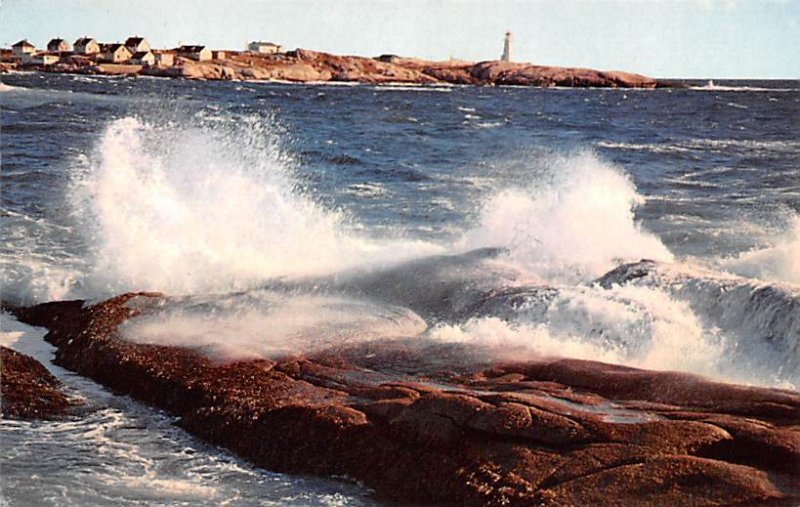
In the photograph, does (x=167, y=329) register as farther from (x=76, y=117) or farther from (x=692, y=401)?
(x=76, y=117)

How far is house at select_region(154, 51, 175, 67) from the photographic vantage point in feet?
224

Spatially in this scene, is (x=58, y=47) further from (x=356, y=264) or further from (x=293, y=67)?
(x=356, y=264)

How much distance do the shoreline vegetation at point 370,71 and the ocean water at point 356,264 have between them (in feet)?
167

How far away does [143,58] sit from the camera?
223 ft

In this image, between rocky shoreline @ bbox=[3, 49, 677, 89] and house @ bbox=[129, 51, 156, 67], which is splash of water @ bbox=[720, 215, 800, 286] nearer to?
house @ bbox=[129, 51, 156, 67]

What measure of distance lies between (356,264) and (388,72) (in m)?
75.4

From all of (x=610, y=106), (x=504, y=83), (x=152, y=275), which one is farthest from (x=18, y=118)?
Result: (x=504, y=83)

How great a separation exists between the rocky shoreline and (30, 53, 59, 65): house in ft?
24.9

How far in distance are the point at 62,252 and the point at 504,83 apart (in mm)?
71464

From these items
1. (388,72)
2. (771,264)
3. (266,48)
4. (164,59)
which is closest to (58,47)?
(164,59)

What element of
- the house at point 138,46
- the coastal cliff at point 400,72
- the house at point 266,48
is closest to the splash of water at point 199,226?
the house at point 138,46

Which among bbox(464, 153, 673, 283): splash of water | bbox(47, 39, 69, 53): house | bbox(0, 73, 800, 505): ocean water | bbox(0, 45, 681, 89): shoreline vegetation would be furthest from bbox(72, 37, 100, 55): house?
bbox(464, 153, 673, 283): splash of water

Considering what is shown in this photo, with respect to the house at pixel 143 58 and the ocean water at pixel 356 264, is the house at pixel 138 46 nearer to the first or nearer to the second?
the house at pixel 143 58

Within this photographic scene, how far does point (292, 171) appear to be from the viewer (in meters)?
20.2
